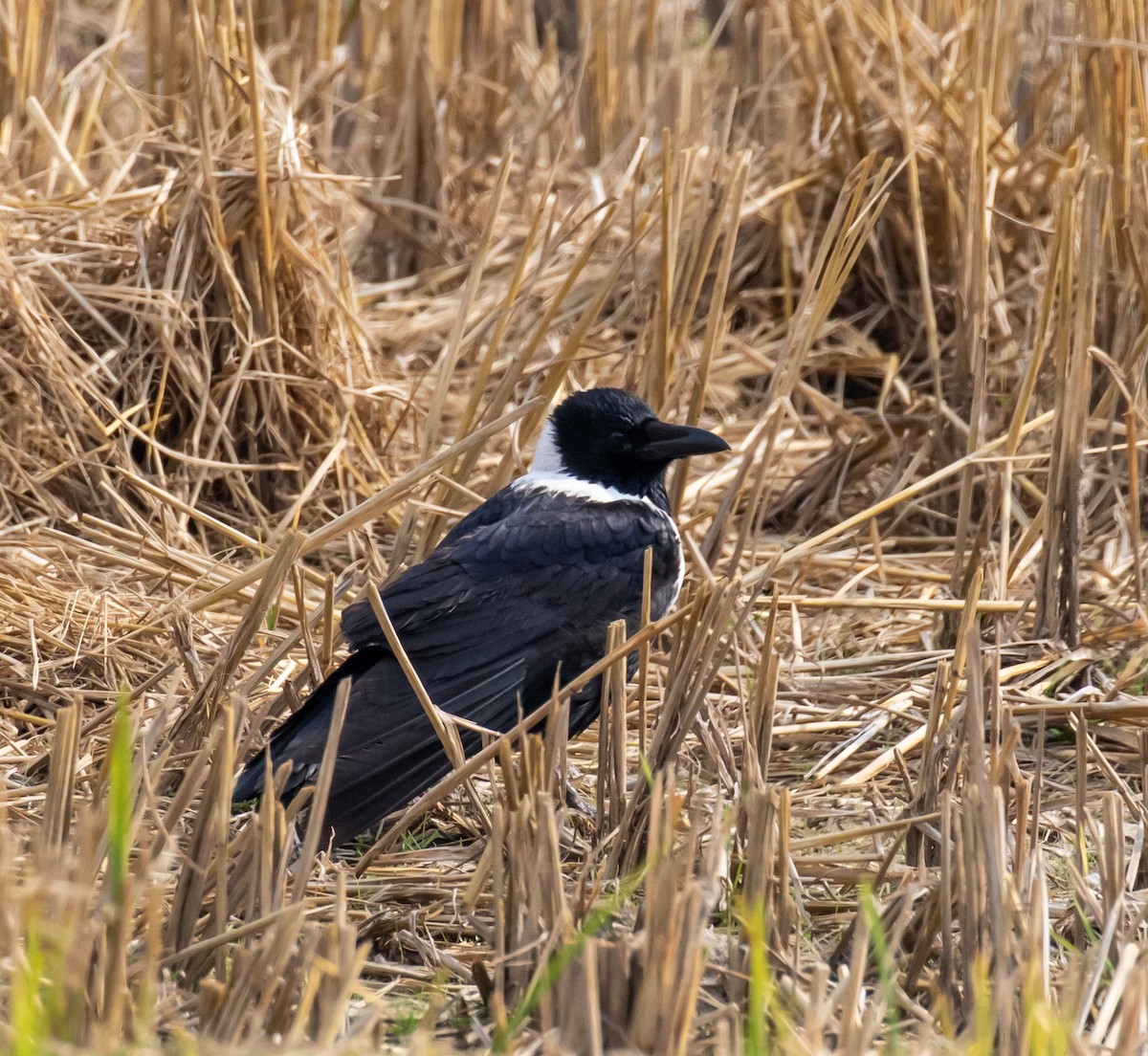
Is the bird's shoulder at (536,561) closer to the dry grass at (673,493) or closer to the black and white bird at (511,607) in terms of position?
the black and white bird at (511,607)

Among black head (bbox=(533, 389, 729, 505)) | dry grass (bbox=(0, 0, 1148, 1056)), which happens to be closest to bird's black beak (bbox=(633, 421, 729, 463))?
black head (bbox=(533, 389, 729, 505))

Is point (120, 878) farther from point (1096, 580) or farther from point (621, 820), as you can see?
point (1096, 580)

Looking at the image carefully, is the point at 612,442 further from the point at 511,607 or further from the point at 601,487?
the point at 511,607

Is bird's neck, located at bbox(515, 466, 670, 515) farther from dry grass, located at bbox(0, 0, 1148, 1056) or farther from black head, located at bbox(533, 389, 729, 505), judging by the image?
dry grass, located at bbox(0, 0, 1148, 1056)

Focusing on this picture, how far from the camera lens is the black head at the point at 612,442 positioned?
3811mm

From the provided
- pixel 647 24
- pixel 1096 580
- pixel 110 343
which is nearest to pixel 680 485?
pixel 1096 580

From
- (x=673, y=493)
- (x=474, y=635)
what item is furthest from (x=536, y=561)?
(x=673, y=493)

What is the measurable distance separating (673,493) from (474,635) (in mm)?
1082

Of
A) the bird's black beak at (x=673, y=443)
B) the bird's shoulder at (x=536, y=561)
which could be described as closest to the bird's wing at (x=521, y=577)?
the bird's shoulder at (x=536, y=561)

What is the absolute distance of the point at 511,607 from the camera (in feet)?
11.1

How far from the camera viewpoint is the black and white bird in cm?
301

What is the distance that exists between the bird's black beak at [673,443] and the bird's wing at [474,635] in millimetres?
135

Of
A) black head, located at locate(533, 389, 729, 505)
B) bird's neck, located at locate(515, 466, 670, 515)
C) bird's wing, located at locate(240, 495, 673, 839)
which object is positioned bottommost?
bird's wing, located at locate(240, 495, 673, 839)

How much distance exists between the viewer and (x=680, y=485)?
4188mm
